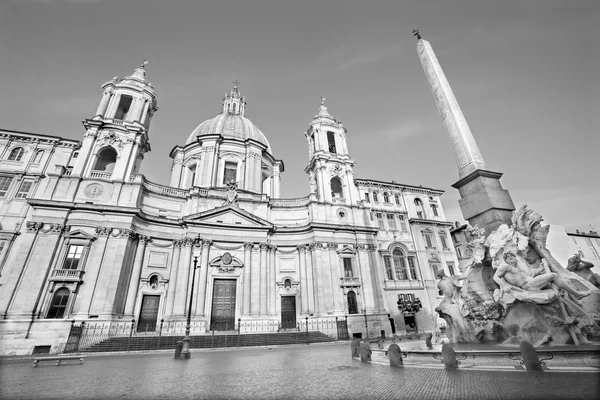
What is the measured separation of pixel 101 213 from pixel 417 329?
3271cm

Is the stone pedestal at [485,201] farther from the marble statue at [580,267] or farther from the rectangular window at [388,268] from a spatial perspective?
the rectangular window at [388,268]

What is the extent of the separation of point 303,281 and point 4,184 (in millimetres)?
28373

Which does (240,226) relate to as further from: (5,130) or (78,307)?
(5,130)

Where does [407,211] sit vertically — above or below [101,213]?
above

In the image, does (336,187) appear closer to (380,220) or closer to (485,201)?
(380,220)

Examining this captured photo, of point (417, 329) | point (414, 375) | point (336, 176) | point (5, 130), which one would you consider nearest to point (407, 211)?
point (336, 176)

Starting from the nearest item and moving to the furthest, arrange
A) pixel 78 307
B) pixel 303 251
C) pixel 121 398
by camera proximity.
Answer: pixel 121 398
pixel 78 307
pixel 303 251

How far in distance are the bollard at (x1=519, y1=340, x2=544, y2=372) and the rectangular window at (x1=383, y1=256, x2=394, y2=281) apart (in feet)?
84.0

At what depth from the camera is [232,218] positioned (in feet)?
92.9

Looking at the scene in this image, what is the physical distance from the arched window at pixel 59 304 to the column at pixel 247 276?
13.6 meters

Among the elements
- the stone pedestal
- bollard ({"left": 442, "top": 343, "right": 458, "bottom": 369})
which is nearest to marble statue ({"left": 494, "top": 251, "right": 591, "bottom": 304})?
the stone pedestal

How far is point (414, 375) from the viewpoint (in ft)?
20.4

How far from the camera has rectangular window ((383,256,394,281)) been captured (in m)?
30.1

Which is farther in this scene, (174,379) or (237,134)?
(237,134)
